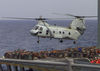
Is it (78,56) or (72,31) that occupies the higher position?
(72,31)

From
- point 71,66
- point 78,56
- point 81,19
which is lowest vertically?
point 78,56

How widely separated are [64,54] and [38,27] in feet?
30.5

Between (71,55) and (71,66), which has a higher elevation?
(71,66)

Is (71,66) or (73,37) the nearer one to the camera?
(71,66)

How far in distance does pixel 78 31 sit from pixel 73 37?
7.03 feet

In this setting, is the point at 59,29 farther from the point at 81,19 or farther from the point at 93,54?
the point at 93,54

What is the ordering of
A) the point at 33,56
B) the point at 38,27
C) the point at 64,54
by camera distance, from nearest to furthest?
the point at 33,56 → the point at 64,54 → the point at 38,27

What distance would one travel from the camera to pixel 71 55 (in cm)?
4425

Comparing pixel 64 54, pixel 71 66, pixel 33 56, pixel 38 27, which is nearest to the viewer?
pixel 71 66

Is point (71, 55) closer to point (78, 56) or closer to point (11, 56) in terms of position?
point (78, 56)

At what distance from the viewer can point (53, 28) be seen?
52.1m

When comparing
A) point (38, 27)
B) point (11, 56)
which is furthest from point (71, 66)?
point (38, 27)

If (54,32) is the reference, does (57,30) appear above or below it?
above

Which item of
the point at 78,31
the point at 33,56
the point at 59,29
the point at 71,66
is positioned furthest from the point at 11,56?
the point at 71,66
